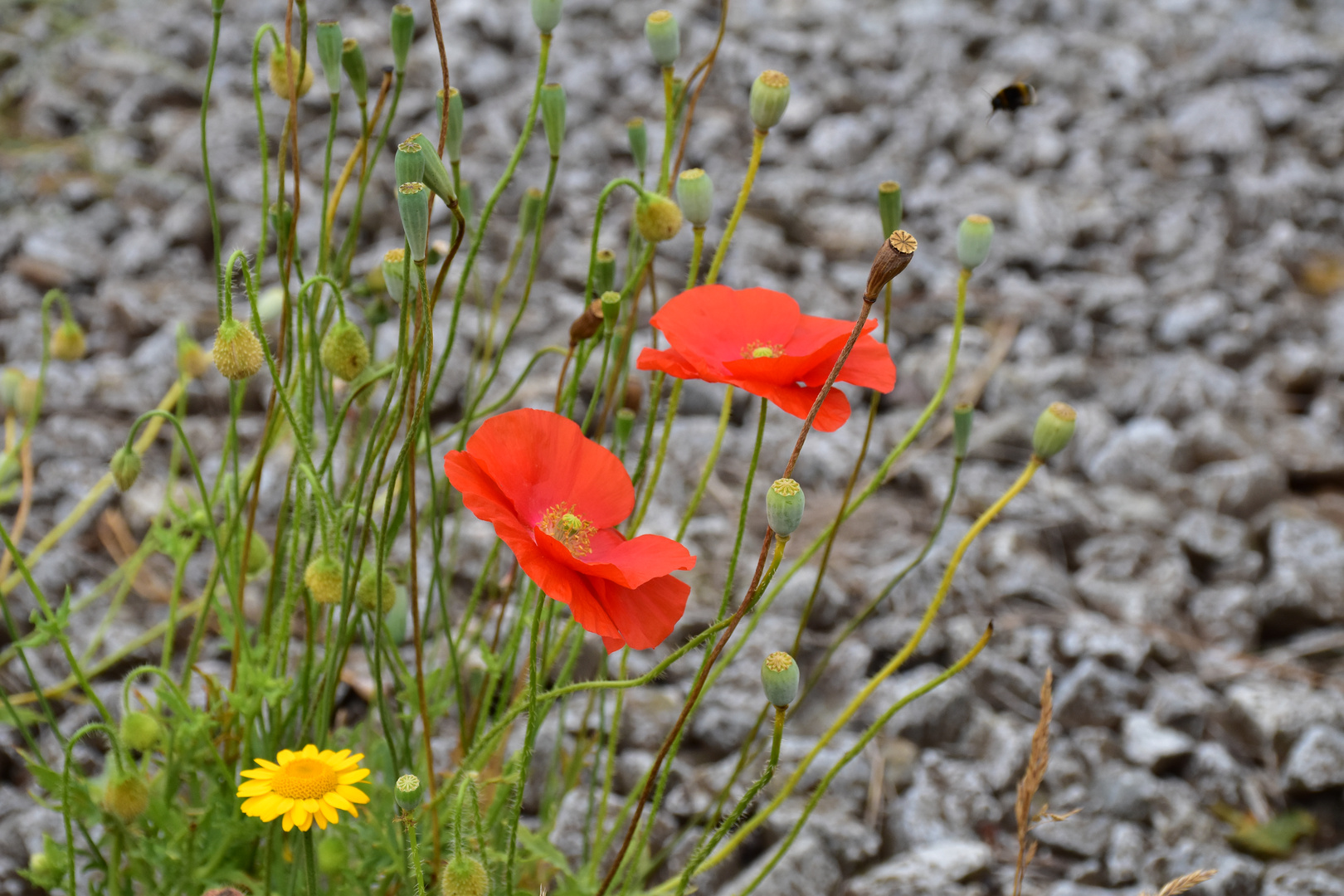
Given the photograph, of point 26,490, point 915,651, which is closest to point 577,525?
point 915,651

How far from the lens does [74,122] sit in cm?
323

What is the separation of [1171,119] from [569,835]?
311cm

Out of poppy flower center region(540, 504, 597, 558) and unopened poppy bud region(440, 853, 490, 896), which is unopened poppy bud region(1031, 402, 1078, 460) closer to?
poppy flower center region(540, 504, 597, 558)

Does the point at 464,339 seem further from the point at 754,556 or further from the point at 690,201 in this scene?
the point at 690,201

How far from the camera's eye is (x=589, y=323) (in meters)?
1.13

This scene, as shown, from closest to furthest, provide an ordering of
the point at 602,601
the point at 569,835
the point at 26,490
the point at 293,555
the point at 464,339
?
the point at 602,601, the point at 293,555, the point at 569,835, the point at 26,490, the point at 464,339

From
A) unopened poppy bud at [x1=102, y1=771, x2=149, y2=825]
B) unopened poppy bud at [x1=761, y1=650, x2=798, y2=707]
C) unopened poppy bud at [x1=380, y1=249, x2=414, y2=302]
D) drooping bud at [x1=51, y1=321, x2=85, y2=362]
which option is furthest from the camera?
drooping bud at [x1=51, y1=321, x2=85, y2=362]

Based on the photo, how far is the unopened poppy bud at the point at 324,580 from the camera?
43.1 inches

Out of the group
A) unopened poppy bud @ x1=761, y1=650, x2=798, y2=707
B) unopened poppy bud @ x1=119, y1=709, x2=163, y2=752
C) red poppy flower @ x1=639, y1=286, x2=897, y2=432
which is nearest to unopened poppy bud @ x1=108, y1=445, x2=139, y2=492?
unopened poppy bud @ x1=119, y1=709, x2=163, y2=752

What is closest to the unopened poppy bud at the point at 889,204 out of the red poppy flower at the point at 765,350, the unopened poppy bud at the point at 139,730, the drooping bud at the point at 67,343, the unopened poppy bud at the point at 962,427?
the red poppy flower at the point at 765,350

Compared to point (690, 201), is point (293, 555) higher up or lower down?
lower down

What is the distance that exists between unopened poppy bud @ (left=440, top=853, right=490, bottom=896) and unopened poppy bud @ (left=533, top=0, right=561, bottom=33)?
2.66ft

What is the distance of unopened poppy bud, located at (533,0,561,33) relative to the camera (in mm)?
1152

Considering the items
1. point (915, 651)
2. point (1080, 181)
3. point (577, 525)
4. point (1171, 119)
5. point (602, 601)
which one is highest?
point (1171, 119)
